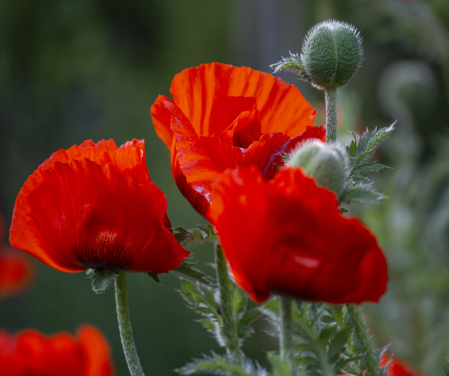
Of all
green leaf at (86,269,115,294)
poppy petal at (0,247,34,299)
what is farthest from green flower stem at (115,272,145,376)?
poppy petal at (0,247,34,299)

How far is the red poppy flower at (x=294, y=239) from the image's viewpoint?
0.22 m

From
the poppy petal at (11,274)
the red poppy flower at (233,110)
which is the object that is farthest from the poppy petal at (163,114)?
the poppy petal at (11,274)

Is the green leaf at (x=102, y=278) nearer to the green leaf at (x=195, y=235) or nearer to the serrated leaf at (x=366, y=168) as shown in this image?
the green leaf at (x=195, y=235)

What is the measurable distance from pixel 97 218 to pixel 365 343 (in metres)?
0.15

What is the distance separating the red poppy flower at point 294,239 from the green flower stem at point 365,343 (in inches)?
1.8

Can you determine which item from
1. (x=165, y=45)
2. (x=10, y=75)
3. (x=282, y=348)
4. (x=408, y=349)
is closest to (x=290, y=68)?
(x=282, y=348)

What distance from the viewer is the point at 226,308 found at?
1.11 feet

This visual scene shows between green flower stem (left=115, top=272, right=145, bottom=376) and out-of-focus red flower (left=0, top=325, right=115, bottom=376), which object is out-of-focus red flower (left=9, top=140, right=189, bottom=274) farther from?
out-of-focus red flower (left=0, top=325, right=115, bottom=376)

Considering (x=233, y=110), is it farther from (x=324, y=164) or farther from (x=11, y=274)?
(x=11, y=274)

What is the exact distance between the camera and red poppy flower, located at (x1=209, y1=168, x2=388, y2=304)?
0.74ft

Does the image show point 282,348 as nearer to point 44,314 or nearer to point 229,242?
point 229,242

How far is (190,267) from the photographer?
328 mm

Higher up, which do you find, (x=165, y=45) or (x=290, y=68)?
(x=165, y=45)

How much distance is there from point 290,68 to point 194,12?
7.52m
